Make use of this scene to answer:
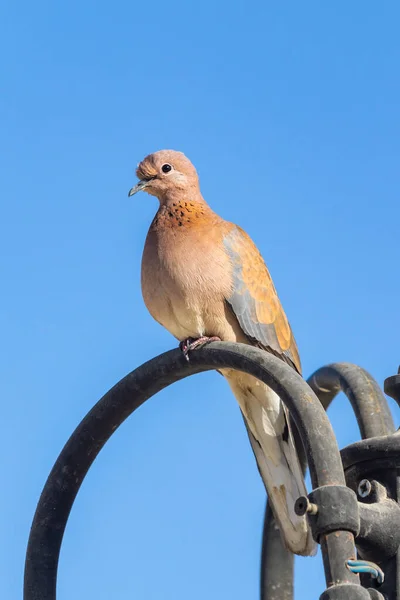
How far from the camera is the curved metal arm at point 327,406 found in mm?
3488

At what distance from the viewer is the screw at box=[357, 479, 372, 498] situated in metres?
2.95

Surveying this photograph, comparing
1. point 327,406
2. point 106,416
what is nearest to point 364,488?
point 106,416

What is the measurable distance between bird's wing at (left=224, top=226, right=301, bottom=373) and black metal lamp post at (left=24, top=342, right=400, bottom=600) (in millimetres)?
593

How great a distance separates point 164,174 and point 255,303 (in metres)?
0.95

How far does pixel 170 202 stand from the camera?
4.98 metres

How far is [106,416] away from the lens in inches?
135

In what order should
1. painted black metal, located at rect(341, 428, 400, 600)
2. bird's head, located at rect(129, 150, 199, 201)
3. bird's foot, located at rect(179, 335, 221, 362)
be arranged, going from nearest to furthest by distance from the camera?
painted black metal, located at rect(341, 428, 400, 600), bird's foot, located at rect(179, 335, 221, 362), bird's head, located at rect(129, 150, 199, 201)

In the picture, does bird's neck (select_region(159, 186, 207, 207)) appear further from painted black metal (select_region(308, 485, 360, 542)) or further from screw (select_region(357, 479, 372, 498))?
painted black metal (select_region(308, 485, 360, 542))

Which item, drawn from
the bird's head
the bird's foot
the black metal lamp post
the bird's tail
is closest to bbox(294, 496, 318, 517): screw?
the black metal lamp post

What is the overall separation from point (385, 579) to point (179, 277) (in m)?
1.92

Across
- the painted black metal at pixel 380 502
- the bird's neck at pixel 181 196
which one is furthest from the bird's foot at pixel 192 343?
the bird's neck at pixel 181 196

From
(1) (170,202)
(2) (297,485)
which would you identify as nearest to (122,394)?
(2) (297,485)

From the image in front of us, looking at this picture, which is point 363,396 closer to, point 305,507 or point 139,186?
point 305,507

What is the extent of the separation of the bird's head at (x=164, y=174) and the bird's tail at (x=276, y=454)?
1.16 meters
